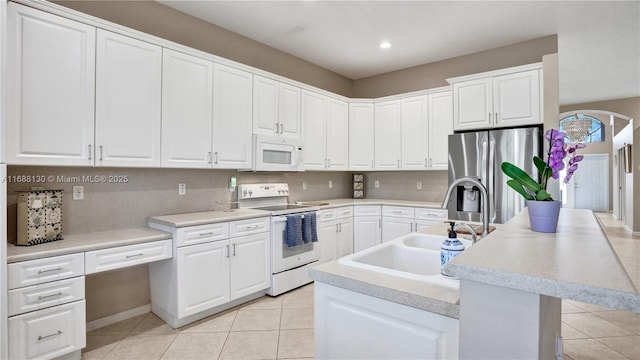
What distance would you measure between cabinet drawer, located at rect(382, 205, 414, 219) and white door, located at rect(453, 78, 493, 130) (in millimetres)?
1189

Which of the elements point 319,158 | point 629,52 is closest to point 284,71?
point 319,158

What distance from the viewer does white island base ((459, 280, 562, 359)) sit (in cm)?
77

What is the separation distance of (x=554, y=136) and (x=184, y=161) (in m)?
2.75

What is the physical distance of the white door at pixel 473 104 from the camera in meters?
3.81

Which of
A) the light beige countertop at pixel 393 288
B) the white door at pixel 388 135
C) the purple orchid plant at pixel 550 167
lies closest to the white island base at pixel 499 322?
the light beige countertop at pixel 393 288

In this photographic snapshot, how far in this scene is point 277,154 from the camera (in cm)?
379

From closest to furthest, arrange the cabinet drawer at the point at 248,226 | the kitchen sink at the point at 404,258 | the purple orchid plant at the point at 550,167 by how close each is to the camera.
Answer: the purple orchid plant at the point at 550,167, the kitchen sink at the point at 404,258, the cabinet drawer at the point at 248,226

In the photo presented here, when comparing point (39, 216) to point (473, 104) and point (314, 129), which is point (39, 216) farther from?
point (473, 104)

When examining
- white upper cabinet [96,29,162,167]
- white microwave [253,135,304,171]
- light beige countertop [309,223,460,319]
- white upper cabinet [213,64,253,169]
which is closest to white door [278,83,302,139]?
white microwave [253,135,304,171]

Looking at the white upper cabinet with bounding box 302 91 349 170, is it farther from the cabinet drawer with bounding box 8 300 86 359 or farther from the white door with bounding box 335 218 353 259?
the cabinet drawer with bounding box 8 300 86 359

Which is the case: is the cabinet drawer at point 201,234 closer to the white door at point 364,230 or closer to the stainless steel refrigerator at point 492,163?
the white door at point 364,230

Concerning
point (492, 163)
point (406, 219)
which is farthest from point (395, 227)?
point (492, 163)

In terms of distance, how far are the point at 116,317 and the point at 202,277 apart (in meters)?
0.85

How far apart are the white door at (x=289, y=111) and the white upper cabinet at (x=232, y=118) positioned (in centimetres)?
44
